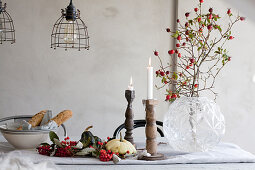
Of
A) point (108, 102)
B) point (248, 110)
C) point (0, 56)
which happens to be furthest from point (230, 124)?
point (0, 56)

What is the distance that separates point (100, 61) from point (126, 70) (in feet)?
0.85

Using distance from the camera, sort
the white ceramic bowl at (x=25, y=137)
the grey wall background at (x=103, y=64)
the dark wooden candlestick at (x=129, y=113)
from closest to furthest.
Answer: the white ceramic bowl at (x=25, y=137) < the dark wooden candlestick at (x=129, y=113) < the grey wall background at (x=103, y=64)

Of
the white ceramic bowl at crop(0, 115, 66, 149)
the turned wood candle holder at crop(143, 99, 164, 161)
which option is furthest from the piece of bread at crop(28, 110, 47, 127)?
the turned wood candle holder at crop(143, 99, 164, 161)

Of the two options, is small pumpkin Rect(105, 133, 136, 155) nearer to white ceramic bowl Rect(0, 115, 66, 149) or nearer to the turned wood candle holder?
the turned wood candle holder

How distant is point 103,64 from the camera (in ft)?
11.4

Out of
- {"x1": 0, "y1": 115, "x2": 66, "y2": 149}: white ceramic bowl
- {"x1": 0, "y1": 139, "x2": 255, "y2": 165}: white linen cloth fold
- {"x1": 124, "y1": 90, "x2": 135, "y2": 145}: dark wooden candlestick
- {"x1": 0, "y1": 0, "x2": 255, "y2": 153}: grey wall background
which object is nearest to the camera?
{"x1": 0, "y1": 139, "x2": 255, "y2": 165}: white linen cloth fold

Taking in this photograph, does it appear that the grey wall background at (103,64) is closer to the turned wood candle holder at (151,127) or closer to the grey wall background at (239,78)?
the grey wall background at (239,78)

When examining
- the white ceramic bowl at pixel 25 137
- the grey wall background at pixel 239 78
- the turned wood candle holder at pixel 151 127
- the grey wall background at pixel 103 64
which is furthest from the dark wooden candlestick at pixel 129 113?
the grey wall background at pixel 239 78

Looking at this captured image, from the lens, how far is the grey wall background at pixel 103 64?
3396mm

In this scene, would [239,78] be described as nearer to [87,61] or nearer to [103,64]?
[103,64]

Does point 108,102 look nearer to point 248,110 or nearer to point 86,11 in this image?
point 86,11

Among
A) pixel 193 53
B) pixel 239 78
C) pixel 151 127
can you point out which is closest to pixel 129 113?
pixel 151 127

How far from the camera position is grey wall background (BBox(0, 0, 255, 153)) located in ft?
11.1

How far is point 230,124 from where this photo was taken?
3.47m
